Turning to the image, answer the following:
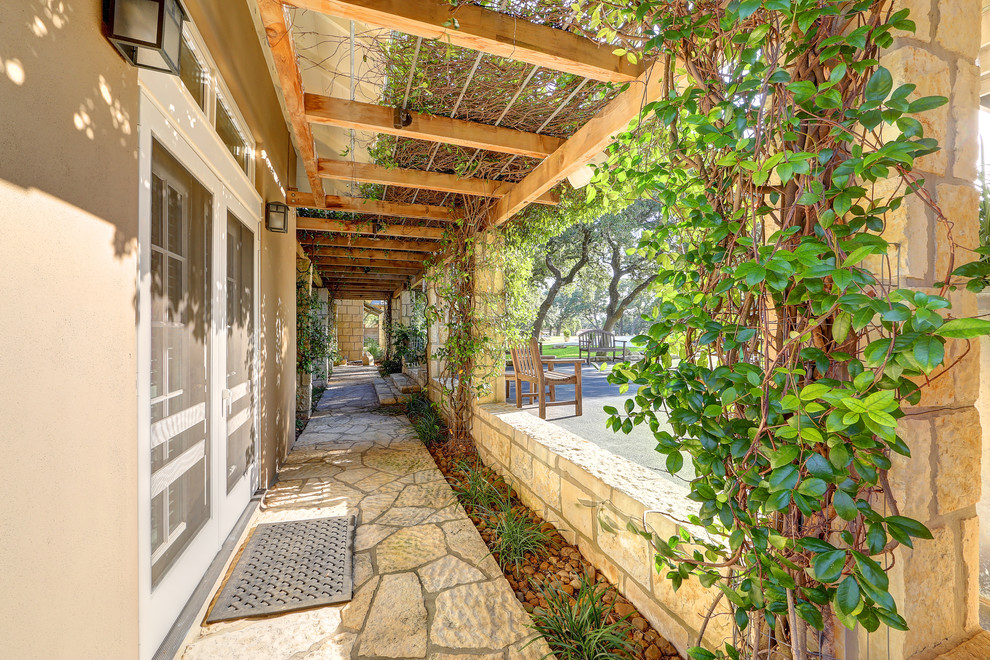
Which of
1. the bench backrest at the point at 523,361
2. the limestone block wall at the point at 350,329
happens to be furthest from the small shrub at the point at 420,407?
the limestone block wall at the point at 350,329

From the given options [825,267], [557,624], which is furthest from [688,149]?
[557,624]

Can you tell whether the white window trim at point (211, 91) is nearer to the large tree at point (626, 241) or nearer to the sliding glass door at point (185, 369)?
the sliding glass door at point (185, 369)

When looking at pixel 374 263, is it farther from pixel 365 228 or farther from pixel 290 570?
pixel 290 570

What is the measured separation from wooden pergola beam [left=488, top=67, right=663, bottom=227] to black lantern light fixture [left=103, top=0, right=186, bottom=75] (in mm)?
1496

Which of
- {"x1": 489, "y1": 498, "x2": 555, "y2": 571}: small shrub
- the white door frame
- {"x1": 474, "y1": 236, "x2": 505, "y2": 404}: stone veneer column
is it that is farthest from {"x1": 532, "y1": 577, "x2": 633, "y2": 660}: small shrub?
{"x1": 474, "y1": 236, "x2": 505, "y2": 404}: stone veneer column

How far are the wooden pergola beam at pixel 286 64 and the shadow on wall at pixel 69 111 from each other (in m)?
0.58

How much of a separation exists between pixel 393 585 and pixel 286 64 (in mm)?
2562

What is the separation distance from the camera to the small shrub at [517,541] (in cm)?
234

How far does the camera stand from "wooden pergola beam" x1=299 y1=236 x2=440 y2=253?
5.71m

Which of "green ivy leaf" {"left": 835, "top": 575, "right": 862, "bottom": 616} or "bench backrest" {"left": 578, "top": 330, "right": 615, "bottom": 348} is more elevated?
"bench backrest" {"left": 578, "top": 330, "right": 615, "bottom": 348}

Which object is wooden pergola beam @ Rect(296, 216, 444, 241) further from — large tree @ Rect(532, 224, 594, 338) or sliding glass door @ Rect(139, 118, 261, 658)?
large tree @ Rect(532, 224, 594, 338)

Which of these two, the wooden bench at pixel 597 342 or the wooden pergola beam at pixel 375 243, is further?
the wooden bench at pixel 597 342

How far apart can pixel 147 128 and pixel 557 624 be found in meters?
2.44

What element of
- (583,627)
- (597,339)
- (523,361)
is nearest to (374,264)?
(523,361)
